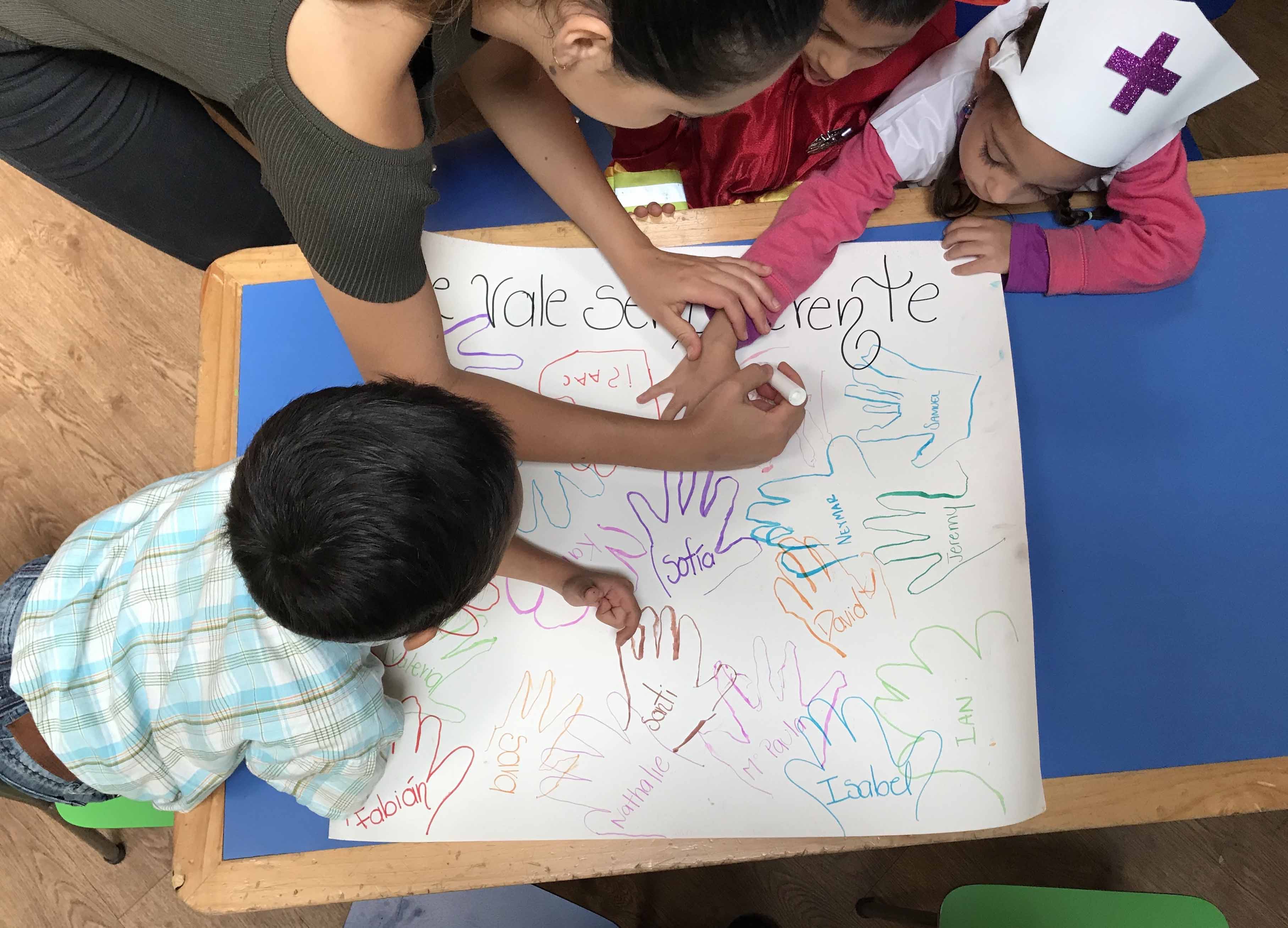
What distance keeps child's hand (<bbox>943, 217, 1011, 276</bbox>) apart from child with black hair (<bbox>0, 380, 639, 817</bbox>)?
41 cm

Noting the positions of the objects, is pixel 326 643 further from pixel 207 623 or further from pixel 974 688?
pixel 974 688

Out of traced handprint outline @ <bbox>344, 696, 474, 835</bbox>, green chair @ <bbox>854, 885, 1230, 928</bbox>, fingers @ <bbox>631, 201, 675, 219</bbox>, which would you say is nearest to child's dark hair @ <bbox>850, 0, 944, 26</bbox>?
Result: fingers @ <bbox>631, 201, 675, 219</bbox>

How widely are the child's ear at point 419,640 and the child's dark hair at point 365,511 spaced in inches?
4.3

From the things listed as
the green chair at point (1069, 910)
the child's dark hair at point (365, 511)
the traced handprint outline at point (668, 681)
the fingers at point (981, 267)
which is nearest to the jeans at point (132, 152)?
the child's dark hair at point (365, 511)

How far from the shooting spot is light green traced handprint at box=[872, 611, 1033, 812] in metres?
0.56

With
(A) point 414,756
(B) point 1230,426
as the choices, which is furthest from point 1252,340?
(A) point 414,756

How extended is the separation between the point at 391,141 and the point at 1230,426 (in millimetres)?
693

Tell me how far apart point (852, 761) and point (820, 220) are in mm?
451

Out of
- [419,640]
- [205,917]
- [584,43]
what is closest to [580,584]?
[419,640]

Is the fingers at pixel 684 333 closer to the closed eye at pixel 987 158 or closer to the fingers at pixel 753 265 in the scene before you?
the fingers at pixel 753 265

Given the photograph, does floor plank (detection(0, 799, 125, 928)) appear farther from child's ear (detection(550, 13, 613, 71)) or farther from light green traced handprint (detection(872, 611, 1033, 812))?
child's ear (detection(550, 13, 613, 71))

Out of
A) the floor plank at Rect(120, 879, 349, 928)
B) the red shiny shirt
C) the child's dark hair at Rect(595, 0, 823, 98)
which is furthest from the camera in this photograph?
the floor plank at Rect(120, 879, 349, 928)

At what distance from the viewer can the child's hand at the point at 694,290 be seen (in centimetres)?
63

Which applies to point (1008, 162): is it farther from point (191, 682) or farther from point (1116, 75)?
point (191, 682)
